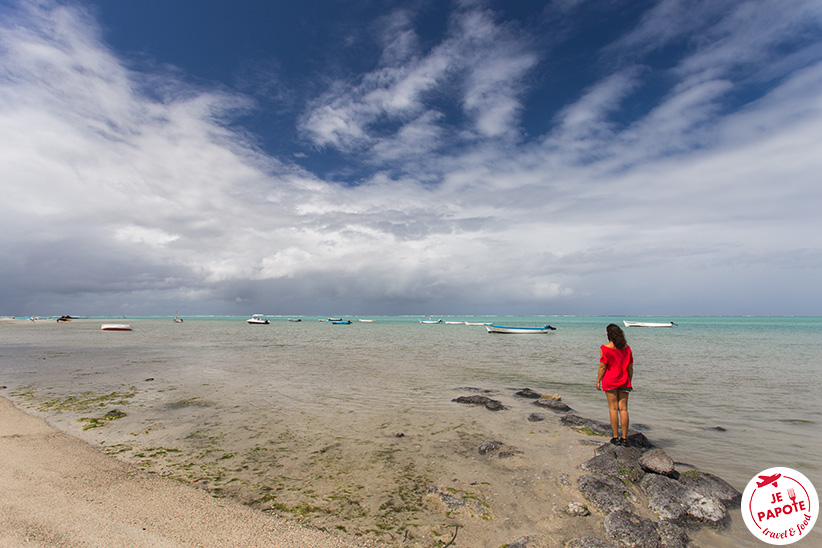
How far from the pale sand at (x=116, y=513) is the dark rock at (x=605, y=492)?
166 inches

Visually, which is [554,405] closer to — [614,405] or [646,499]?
[614,405]

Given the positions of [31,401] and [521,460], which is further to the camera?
[31,401]

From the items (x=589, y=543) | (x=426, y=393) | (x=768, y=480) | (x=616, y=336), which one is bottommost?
(x=426, y=393)

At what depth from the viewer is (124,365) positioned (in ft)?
77.6

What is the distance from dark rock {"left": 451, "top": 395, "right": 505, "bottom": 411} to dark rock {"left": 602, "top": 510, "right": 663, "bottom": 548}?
7437mm

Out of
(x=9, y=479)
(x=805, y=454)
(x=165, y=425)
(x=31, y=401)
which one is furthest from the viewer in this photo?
(x=31, y=401)

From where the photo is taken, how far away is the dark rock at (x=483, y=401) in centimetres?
1345

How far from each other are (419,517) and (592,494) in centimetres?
322

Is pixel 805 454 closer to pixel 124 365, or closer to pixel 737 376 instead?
pixel 737 376

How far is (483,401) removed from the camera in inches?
555

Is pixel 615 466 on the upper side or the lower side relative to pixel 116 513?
lower

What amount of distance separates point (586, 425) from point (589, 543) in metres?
6.41

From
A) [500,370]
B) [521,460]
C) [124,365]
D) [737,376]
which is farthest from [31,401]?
[737,376]

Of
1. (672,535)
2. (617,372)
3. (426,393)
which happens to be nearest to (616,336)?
(617,372)
